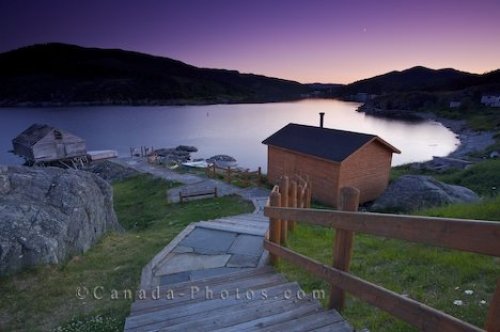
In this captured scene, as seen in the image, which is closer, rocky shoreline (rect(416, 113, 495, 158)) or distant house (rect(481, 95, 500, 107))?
rocky shoreline (rect(416, 113, 495, 158))

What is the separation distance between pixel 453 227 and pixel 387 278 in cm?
333

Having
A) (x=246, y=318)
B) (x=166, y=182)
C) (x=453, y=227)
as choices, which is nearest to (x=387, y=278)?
(x=246, y=318)

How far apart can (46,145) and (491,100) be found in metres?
110

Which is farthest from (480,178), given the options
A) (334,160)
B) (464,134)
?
(464,134)

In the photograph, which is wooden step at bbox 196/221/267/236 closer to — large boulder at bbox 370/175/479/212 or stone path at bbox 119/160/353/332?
stone path at bbox 119/160/353/332

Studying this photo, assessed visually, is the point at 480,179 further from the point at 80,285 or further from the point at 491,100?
the point at 491,100

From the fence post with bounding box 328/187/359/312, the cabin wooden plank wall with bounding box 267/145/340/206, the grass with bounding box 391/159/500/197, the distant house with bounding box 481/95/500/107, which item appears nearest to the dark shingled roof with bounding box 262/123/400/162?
the cabin wooden plank wall with bounding box 267/145/340/206

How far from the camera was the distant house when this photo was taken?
9043 cm

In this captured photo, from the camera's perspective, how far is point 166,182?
24.2 meters

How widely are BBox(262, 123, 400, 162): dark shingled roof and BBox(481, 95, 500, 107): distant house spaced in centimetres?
9345

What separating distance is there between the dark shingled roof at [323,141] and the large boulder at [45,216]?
44.1ft

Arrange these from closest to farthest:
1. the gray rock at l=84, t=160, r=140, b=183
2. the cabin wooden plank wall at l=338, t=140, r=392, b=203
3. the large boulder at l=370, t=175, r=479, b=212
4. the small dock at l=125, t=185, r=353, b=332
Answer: the small dock at l=125, t=185, r=353, b=332 < the large boulder at l=370, t=175, r=479, b=212 < the cabin wooden plank wall at l=338, t=140, r=392, b=203 < the gray rock at l=84, t=160, r=140, b=183

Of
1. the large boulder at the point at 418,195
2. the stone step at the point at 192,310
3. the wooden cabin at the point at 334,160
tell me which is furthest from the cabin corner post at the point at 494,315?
the wooden cabin at the point at 334,160

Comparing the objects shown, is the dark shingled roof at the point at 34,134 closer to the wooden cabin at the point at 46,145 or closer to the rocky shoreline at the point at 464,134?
the wooden cabin at the point at 46,145
